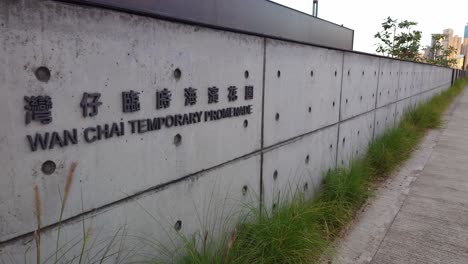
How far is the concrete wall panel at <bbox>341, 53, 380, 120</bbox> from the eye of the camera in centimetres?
496

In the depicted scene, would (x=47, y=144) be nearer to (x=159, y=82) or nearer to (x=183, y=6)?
(x=159, y=82)

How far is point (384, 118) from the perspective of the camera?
24.6 ft

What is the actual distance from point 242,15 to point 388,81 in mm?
4048

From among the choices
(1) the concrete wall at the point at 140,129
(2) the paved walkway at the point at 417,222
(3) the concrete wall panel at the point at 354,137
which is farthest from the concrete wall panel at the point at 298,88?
(2) the paved walkway at the point at 417,222

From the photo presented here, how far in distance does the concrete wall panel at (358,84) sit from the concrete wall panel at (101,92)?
111 inches

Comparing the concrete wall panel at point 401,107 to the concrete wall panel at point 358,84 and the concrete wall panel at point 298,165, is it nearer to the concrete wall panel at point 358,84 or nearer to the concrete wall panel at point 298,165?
the concrete wall panel at point 358,84

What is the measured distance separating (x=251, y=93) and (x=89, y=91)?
1467 mm

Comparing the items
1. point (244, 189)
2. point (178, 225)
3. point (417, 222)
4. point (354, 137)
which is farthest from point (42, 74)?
point (354, 137)

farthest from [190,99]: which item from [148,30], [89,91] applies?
[89,91]

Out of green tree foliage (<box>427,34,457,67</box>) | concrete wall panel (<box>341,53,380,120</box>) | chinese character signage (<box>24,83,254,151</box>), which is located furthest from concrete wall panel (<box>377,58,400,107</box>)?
green tree foliage (<box>427,34,457,67</box>)

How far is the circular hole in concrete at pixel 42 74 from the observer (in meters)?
1.50

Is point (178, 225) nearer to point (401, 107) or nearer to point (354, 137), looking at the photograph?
point (354, 137)

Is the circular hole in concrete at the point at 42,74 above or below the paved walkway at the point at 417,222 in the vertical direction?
above

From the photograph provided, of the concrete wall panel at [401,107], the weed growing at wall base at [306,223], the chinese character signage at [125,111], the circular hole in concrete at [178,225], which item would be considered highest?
the chinese character signage at [125,111]
